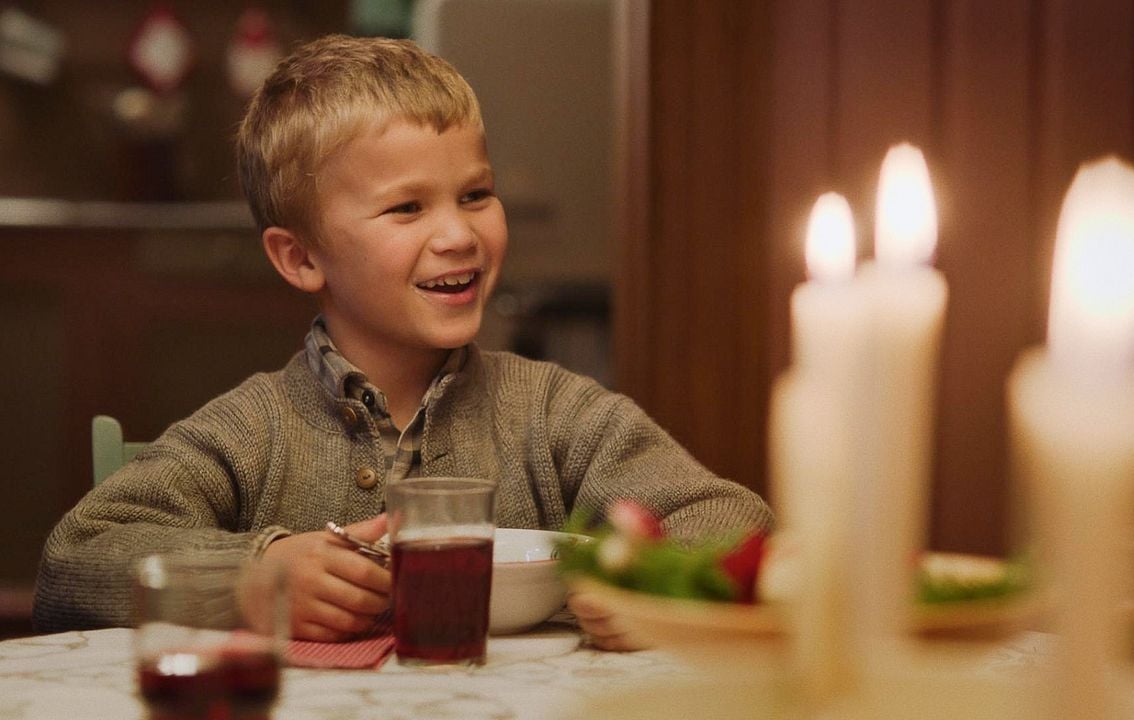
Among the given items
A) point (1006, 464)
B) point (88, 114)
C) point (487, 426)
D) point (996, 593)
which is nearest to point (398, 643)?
point (996, 593)

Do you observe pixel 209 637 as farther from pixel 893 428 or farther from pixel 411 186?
pixel 411 186

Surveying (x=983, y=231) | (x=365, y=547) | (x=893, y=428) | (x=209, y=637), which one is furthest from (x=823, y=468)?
(x=983, y=231)

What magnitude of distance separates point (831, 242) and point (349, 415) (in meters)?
0.90

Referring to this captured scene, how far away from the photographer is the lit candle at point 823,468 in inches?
16.6

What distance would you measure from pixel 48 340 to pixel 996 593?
3231 mm

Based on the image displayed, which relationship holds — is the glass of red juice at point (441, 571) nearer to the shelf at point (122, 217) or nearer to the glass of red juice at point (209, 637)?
the glass of red juice at point (209, 637)

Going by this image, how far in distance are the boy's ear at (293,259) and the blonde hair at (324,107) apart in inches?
0.6

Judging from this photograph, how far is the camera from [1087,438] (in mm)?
340

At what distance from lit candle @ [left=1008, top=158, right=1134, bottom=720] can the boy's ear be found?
1.20 meters

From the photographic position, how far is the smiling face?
4.48ft

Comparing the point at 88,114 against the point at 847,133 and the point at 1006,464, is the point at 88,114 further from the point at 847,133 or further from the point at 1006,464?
the point at 1006,464

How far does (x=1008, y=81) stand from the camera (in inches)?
95.5

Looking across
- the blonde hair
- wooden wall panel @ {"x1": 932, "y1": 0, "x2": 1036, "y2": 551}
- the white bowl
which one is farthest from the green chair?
wooden wall panel @ {"x1": 932, "y1": 0, "x2": 1036, "y2": 551}

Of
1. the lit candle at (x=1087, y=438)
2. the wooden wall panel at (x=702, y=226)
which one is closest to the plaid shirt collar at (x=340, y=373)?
the lit candle at (x=1087, y=438)
